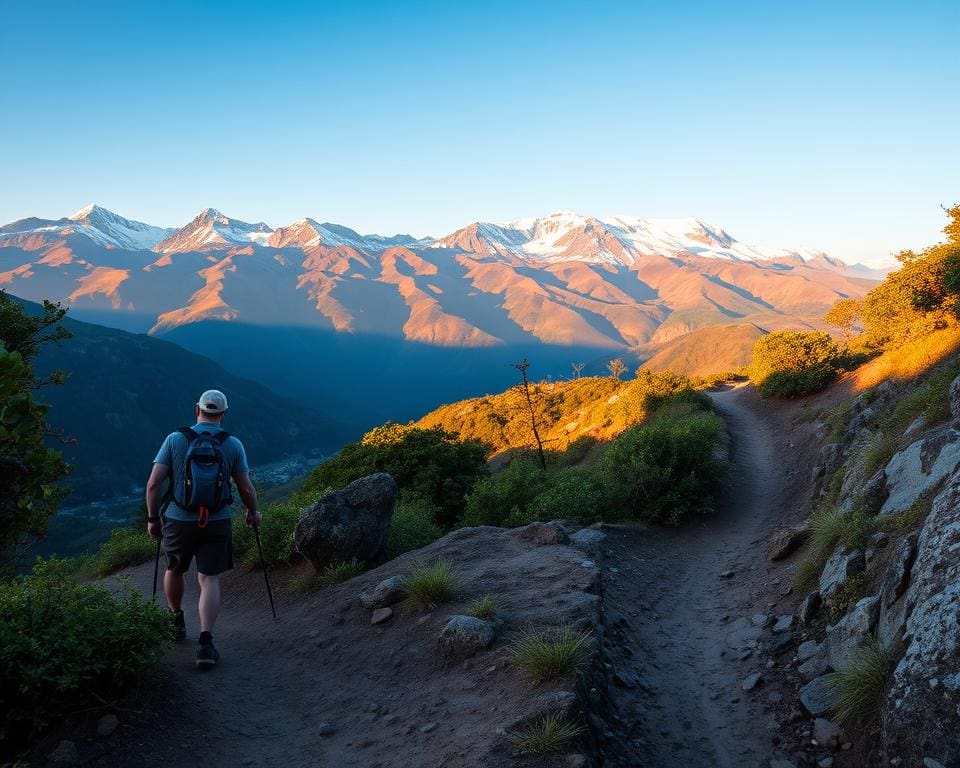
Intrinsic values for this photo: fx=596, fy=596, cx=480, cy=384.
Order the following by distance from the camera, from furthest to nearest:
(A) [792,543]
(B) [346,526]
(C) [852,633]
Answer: (B) [346,526] < (A) [792,543] < (C) [852,633]

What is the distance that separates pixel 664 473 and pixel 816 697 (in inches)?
392

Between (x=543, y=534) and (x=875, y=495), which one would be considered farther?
(x=543, y=534)

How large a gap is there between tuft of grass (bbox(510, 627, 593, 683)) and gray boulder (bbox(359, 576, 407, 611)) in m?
2.59

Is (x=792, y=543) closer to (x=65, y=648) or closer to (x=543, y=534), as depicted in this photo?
(x=543, y=534)

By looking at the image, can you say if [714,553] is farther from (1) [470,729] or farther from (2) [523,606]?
(1) [470,729]

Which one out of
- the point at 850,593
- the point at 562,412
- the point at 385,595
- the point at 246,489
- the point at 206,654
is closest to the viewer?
the point at 850,593

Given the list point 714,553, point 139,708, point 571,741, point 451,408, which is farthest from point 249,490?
point 451,408

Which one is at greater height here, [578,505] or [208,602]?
[208,602]

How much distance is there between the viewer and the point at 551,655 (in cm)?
564

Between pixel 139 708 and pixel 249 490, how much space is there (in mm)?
2589

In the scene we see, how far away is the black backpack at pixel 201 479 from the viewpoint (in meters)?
6.88

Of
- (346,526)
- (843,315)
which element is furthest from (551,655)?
(843,315)

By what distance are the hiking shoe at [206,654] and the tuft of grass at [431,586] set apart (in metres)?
2.46

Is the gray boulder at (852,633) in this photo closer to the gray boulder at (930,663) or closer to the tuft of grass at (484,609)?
the gray boulder at (930,663)
